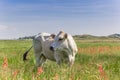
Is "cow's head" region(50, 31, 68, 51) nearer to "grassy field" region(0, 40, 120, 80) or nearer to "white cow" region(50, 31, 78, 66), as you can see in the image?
"white cow" region(50, 31, 78, 66)

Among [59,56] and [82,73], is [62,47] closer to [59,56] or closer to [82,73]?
[59,56]

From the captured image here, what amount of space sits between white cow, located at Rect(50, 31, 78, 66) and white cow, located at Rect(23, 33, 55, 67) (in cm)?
103

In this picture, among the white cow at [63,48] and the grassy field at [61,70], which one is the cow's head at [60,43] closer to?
the white cow at [63,48]

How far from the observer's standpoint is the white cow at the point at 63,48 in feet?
41.2

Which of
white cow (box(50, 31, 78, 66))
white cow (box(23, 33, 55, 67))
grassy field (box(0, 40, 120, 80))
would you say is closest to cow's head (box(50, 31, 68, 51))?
white cow (box(50, 31, 78, 66))

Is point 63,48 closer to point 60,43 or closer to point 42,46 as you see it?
point 60,43

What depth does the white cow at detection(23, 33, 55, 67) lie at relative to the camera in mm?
13984

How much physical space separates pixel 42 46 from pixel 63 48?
2.09 m

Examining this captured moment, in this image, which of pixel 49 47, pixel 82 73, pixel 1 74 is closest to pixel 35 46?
pixel 49 47

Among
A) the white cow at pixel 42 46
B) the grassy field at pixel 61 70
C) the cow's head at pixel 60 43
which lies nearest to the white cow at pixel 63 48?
the cow's head at pixel 60 43

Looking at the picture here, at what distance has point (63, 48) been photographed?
1266 cm

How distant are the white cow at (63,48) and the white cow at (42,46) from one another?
103 centimetres

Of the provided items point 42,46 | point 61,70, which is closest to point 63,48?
point 42,46

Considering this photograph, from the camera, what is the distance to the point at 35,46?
15.1 meters
